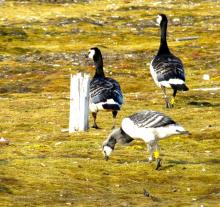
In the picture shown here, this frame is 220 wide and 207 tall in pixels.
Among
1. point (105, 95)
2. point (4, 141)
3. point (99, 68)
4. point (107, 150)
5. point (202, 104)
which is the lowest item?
point (107, 150)

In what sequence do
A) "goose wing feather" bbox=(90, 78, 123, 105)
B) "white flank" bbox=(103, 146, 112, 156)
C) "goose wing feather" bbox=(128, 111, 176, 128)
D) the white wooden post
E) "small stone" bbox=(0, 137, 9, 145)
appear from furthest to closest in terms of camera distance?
1. the white wooden post
2. "goose wing feather" bbox=(90, 78, 123, 105)
3. "small stone" bbox=(0, 137, 9, 145)
4. "white flank" bbox=(103, 146, 112, 156)
5. "goose wing feather" bbox=(128, 111, 176, 128)

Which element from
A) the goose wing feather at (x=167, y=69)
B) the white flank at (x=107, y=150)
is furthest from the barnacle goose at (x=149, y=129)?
the goose wing feather at (x=167, y=69)

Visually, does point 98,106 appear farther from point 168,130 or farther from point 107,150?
point 168,130

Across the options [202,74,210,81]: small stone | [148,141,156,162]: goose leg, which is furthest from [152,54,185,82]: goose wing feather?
[202,74,210,81]: small stone

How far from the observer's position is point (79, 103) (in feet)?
119

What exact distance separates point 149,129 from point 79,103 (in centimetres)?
1130

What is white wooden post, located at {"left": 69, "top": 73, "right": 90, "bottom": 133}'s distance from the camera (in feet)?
118

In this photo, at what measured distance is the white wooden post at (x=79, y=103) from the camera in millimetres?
35844

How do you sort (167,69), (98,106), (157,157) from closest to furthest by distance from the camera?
(157,157)
(98,106)
(167,69)

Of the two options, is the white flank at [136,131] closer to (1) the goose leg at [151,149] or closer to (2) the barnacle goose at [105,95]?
Answer: (1) the goose leg at [151,149]

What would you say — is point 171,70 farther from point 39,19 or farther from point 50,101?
point 39,19

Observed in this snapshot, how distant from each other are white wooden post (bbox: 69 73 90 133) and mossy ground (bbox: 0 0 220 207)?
636mm

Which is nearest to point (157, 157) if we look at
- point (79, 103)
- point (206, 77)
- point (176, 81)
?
point (79, 103)

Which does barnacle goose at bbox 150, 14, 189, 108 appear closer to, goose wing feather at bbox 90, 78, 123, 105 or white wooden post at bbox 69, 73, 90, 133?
goose wing feather at bbox 90, 78, 123, 105
